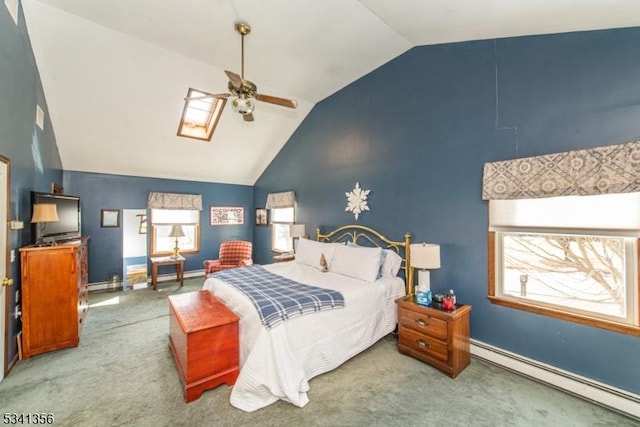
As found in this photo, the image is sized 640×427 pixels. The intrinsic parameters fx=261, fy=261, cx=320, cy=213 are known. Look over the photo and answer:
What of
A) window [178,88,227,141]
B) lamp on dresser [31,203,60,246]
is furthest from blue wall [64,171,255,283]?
lamp on dresser [31,203,60,246]

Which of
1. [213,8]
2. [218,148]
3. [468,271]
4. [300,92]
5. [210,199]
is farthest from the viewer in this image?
[210,199]

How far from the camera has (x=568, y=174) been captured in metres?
2.21

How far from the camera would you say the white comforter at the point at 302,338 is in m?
2.09

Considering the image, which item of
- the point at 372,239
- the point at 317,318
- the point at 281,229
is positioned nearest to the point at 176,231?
the point at 281,229

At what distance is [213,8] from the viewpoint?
8.89ft

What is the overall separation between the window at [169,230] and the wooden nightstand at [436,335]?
5.37 m

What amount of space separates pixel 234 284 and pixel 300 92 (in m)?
3.49

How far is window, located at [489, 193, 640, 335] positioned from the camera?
2061mm

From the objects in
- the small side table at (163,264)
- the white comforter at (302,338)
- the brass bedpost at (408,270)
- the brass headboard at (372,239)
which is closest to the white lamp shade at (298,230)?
the brass headboard at (372,239)

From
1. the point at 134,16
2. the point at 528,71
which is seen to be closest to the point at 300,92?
the point at 134,16

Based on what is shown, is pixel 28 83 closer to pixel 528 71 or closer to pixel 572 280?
pixel 528 71

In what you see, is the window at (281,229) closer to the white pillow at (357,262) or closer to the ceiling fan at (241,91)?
the white pillow at (357,262)

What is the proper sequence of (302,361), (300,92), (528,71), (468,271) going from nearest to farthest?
(302,361) < (528,71) < (468,271) < (300,92)

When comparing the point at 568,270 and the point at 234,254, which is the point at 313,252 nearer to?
the point at 234,254
